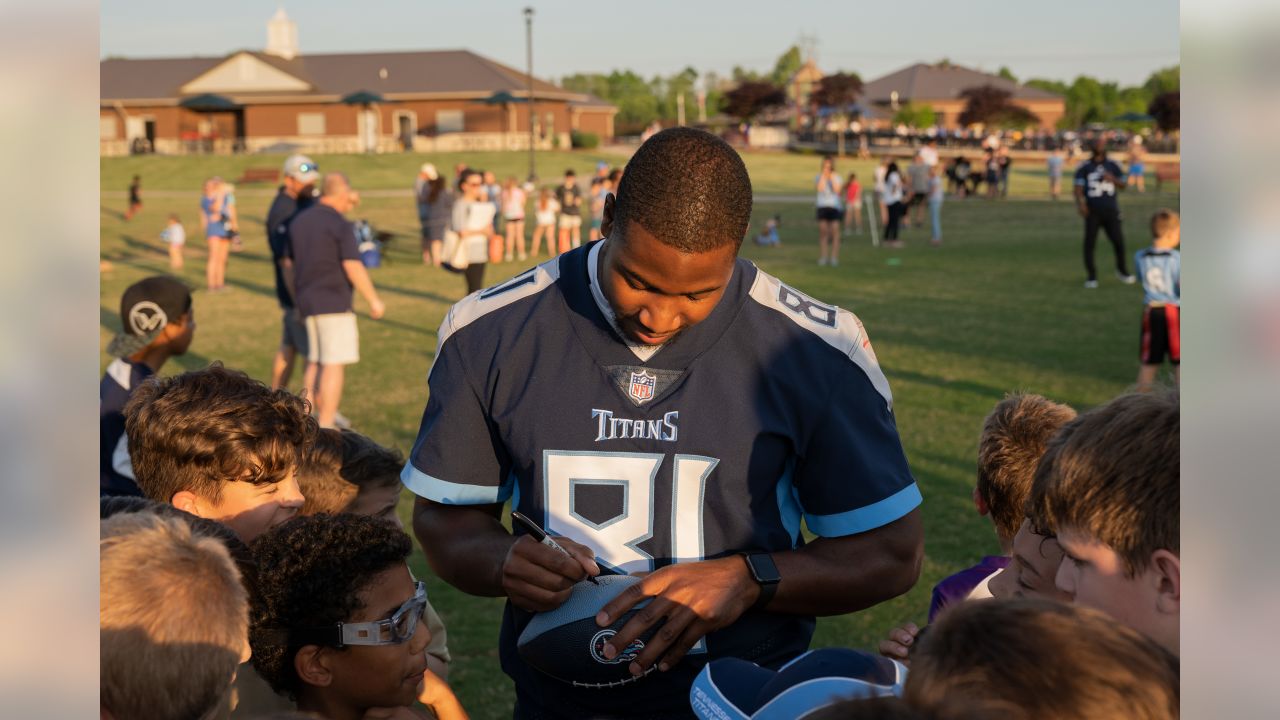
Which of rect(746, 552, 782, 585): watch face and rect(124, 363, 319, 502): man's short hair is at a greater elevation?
rect(124, 363, 319, 502): man's short hair

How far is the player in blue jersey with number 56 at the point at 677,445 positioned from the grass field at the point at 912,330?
8.36 feet

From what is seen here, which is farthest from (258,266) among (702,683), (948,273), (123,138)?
(123,138)

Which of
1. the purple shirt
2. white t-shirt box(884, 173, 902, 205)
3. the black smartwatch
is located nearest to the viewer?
the black smartwatch

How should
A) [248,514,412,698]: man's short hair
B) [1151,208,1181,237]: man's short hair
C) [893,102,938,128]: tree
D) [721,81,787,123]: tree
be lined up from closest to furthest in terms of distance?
[248,514,412,698]: man's short hair
[1151,208,1181,237]: man's short hair
[893,102,938,128]: tree
[721,81,787,123]: tree

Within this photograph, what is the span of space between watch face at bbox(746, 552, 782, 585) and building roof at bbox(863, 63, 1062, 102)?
95.4 meters

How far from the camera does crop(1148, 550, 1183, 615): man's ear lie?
1877 millimetres

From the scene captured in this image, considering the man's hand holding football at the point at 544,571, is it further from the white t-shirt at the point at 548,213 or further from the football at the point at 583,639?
the white t-shirt at the point at 548,213

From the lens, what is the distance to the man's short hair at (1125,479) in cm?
193

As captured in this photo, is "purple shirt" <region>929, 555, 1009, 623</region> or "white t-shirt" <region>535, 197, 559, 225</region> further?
"white t-shirt" <region>535, 197, 559, 225</region>

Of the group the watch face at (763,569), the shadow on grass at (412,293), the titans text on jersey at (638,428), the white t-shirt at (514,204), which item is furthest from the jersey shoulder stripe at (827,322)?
the white t-shirt at (514,204)

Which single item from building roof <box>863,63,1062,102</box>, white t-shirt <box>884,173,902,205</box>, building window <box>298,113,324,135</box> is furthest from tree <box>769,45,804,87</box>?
white t-shirt <box>884,173,902,205</box>

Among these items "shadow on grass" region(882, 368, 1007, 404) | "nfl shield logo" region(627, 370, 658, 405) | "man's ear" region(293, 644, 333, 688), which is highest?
"nfl shield logo" region(627, 370, 658, 405)

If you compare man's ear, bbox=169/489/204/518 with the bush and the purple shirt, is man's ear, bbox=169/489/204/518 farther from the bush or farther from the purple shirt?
the bush
